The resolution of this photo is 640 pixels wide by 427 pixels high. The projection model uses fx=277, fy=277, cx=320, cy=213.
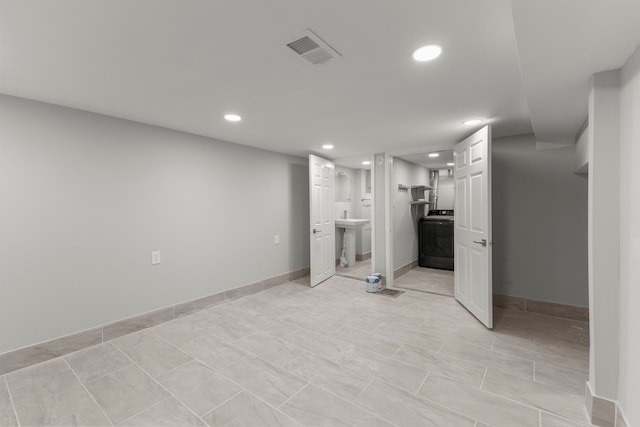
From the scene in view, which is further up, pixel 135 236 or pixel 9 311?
pixel 135 236

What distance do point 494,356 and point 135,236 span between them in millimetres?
3559

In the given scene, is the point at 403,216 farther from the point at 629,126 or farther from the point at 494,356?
the point at 629,126

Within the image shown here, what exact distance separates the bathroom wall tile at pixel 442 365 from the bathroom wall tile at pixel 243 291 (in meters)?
2.32

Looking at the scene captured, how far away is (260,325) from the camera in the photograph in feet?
9.77

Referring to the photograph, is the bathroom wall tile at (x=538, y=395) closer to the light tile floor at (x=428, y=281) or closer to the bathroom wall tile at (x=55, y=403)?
the light tile floor at (x=428, y=281)

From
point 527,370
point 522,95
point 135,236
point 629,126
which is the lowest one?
point 527,370

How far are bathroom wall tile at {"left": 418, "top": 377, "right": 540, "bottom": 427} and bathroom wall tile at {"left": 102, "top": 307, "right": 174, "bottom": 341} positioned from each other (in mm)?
2692

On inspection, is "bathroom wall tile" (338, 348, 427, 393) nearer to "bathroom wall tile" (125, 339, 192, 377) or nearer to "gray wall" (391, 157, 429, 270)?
"bathroom wall tile" (125, 339, 192, 377)

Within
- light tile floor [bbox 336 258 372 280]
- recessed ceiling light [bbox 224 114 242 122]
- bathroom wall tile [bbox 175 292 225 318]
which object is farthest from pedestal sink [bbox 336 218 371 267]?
recessed ceiling light [bbox 224 114 242 122]

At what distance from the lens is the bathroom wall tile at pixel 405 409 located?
163cm

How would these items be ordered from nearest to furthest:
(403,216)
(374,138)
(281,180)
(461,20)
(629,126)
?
(461,20) → (629,126) → (374,138) → (281,180) → (403,216)

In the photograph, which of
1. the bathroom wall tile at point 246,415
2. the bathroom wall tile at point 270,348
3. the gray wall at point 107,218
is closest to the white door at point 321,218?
the gray wall at point 107,218

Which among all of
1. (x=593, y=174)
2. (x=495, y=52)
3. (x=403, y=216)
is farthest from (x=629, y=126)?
(x=403, y=216)

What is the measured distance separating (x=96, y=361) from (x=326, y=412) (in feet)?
6.50
